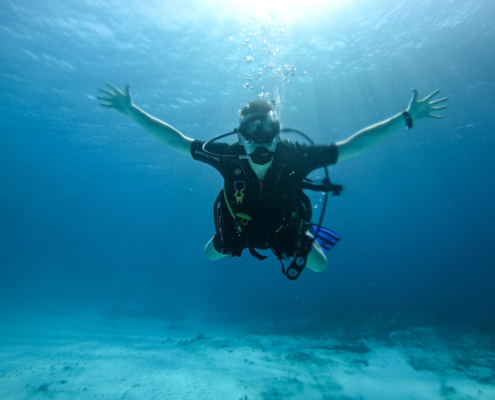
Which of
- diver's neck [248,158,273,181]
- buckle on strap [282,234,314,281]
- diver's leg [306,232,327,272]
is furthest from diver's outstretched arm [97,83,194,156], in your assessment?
diver's leg [306,232,327,272]

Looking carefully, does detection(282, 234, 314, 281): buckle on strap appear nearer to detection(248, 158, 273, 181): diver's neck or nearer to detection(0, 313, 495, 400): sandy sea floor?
detection(248, 158, 273, 181): diver's neck

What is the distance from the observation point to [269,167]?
11.5ft

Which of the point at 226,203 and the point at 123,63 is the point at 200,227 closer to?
the point at 123,63

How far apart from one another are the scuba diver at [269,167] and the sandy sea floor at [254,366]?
239 inches

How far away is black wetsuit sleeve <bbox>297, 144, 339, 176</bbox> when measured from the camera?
11.1ft

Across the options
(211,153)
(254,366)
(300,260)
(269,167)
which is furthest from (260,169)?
(254,366)

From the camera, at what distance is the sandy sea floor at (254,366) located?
7758mm

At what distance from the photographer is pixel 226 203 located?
12.1ft

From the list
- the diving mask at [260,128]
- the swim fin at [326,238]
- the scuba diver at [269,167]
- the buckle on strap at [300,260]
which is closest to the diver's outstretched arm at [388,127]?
the scuba diver at [269,167]

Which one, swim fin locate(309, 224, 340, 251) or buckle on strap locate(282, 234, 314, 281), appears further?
swim fin locate(309, 224, 340, 251)

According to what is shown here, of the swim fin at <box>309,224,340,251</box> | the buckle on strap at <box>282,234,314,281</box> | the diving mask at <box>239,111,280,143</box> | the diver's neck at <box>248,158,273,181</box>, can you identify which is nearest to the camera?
the diving mask at <box>239,111,280,143</box>

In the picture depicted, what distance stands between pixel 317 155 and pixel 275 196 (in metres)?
0.76

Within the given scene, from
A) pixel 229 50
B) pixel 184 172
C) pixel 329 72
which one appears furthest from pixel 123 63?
pixel 184 172

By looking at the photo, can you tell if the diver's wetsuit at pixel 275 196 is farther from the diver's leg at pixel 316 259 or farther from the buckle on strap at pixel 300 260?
the diver's leg at pixel 316 259
